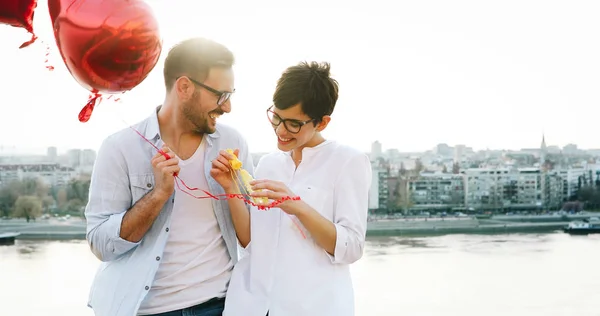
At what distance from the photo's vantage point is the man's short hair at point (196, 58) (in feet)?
A: 2.43

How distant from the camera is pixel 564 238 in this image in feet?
51.3

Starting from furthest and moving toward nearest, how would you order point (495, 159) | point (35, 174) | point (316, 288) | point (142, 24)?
point (495, 159), point (35, 174), point (316, 288), point (142, 24)

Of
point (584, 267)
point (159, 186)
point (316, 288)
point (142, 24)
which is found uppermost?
point (142, 24)

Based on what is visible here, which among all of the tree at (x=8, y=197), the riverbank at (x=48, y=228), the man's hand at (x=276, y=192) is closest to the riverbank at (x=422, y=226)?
the riverbank at (x=48, y=228)

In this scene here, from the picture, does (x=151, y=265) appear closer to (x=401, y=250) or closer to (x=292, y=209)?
(x=292, y=209)

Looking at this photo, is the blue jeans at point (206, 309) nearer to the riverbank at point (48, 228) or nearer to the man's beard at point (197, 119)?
the man's beard at point (197, 119)

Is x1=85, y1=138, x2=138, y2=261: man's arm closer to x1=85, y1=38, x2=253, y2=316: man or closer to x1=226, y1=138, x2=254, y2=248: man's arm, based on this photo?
x1=85, y1=38, x2=253, y2=316: man

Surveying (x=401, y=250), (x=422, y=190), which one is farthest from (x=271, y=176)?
Result: (x=422, y=190)

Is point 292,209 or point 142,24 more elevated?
point 142,24

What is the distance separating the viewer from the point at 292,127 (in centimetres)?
73

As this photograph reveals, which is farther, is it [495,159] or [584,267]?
[495,159]

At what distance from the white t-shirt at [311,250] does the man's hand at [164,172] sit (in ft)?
0.38

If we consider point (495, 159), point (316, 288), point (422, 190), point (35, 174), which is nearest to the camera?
point (316, 288)

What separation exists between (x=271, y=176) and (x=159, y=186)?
132 millimetres
